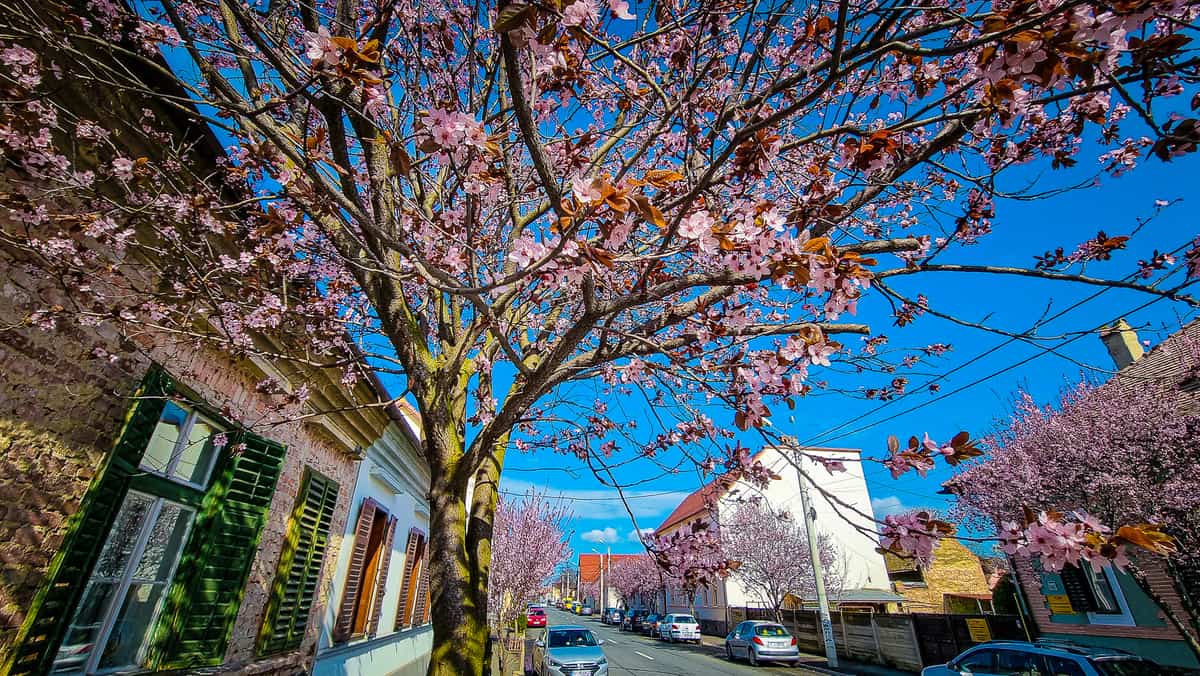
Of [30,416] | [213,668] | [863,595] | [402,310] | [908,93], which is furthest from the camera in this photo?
[863,595]

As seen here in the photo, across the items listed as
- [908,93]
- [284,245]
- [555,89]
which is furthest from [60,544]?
[908,93]

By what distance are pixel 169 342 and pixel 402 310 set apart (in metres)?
1.71

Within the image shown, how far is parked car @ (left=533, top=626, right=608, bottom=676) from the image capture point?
10.2 m

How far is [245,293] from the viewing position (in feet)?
11.9

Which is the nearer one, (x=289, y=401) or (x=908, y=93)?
(x=908, y=93)

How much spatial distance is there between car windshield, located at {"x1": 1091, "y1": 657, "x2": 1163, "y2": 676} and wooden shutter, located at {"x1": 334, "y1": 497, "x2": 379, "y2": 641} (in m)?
9.82

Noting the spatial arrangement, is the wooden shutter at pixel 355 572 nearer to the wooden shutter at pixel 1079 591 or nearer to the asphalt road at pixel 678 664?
the asphalt road at pixel 678 664

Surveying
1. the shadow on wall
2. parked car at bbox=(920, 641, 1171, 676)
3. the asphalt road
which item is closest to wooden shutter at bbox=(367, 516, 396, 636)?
the shadow on wall

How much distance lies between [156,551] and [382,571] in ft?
15.9

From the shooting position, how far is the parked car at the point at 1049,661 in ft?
20.7

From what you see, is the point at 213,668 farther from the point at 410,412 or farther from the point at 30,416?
the point at 410,412

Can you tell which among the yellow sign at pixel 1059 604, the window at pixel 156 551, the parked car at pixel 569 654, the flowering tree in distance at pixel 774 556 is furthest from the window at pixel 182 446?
the flowering tree in distance at pixel 774 556

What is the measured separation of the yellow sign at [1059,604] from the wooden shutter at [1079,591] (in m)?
0.11

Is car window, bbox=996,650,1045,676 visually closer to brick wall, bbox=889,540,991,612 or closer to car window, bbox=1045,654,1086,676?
car window, bbox=1045,654,1086,676
